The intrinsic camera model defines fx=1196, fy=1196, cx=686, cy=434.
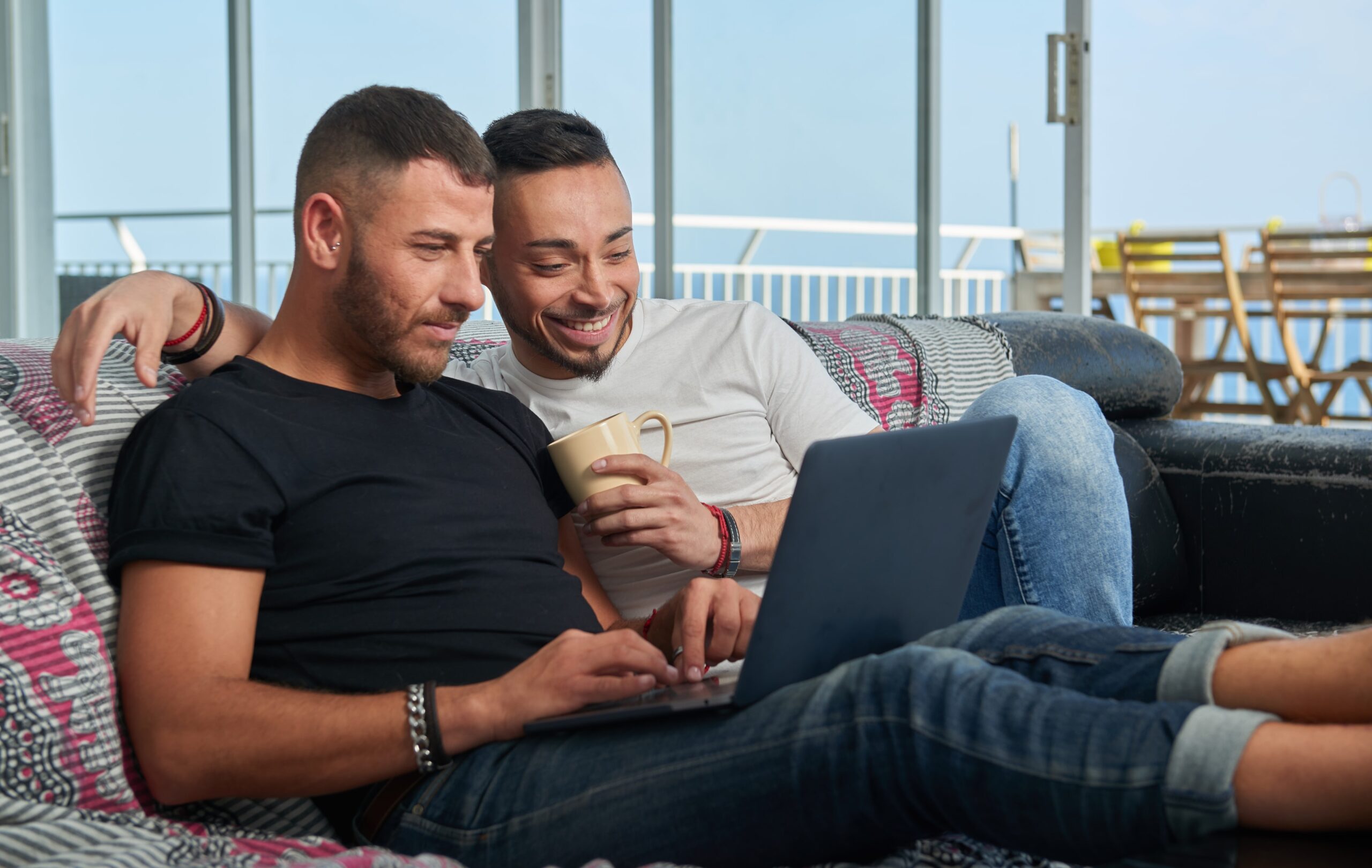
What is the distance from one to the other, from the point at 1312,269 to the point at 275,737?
514cm

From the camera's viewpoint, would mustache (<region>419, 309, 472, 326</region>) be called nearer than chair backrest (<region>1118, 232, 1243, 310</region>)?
Yes

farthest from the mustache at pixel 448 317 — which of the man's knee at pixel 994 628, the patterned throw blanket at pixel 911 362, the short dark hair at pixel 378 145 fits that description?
the patterned throw blanket at pixel 911 362

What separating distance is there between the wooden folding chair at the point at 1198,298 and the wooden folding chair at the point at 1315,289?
0.14 metres

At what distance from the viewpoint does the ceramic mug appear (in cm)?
123

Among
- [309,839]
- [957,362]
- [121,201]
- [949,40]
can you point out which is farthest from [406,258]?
[121,201]

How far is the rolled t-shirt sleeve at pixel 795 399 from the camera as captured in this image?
1595mm

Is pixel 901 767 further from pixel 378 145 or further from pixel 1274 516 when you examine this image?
pixel 1274 516

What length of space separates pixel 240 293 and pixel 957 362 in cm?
297

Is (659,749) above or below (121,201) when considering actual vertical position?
below

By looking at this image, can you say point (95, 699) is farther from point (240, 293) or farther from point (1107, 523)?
point (240, 293)

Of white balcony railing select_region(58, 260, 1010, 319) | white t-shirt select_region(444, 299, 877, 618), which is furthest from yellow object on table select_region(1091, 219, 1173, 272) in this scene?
white t-shirt select_region(444, 299, 877, 618)

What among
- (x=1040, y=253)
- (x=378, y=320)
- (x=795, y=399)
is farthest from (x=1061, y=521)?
(x=1040, y=253)

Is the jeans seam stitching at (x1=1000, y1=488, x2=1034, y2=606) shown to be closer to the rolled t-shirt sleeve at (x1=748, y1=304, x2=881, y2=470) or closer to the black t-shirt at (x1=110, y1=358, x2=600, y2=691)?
the rolled t-shirt sleeve at (x1=748, y1=304, x2=881, y2=470)

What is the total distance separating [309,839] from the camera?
1.00m
